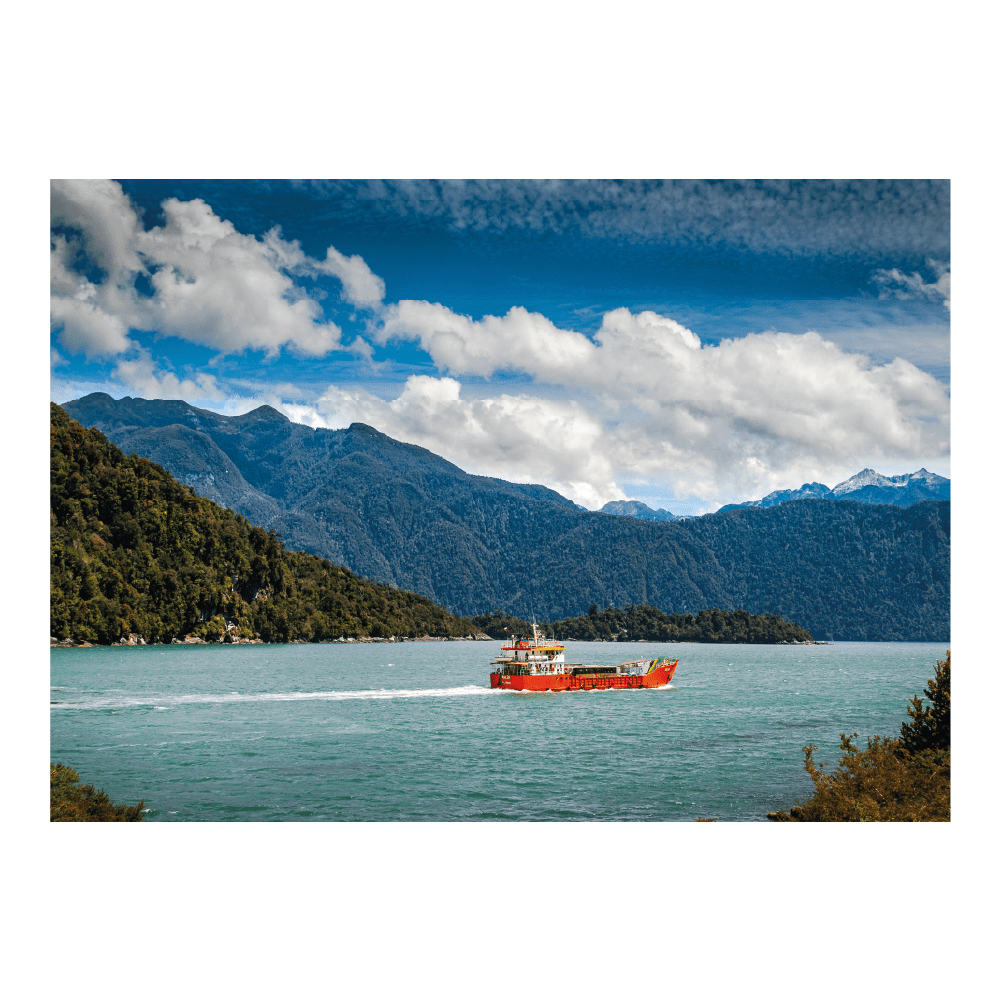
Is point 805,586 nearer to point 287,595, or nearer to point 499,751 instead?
point 287,595

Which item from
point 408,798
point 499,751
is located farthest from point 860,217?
point 499,751

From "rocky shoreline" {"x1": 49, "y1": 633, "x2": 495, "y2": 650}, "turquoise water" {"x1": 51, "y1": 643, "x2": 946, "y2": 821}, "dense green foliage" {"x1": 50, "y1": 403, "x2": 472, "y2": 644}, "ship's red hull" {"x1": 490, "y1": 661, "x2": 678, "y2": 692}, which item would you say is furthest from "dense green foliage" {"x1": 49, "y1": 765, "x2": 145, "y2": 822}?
"dense green foliage" {"x1": 50, "y1": 403, "x2": 472, "y2": 644}

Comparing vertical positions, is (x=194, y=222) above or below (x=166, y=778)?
above

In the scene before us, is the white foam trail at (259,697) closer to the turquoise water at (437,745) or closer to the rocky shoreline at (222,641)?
the turquoise water at (437,745)

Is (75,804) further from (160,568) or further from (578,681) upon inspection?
(160,568)

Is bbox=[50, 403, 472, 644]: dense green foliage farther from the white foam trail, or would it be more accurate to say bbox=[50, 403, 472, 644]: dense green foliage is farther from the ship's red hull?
the ship's red hull

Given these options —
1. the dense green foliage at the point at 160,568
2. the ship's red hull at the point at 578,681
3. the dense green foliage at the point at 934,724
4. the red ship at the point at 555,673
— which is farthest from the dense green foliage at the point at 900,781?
the dense green foliage at the point at 160,568

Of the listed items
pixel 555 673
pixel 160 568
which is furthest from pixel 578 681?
pixel 160 568
